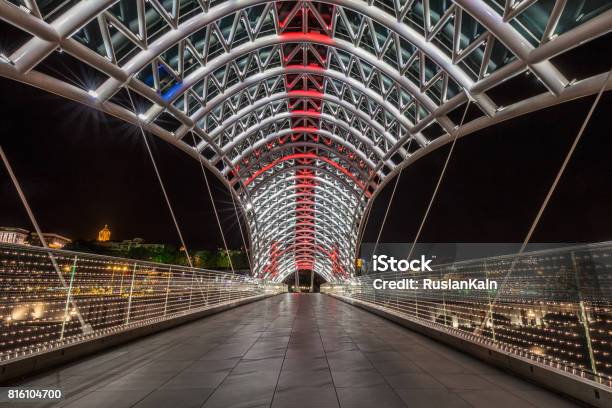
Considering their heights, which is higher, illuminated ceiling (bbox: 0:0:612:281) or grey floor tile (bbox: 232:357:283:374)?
illuminated ceiling (bbox: 0:0:612:281)

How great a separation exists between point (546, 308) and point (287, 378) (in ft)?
12.0

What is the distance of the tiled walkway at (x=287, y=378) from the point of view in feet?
10.9

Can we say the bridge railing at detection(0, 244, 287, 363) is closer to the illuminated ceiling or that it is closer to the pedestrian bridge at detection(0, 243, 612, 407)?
the pedestrian bridge at detection(0, 243, 612, 407)

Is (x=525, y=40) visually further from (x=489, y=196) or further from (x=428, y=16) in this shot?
(x=489, y=196)

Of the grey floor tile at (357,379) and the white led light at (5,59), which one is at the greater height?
the white led light at (5,59)

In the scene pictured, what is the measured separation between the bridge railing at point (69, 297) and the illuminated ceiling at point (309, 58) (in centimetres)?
892

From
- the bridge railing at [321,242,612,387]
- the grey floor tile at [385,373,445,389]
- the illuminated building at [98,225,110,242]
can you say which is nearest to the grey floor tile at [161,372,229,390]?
the grey floor tile at [385,373,445,389]

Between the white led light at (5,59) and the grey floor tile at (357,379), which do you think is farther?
the white led light at (5,59)

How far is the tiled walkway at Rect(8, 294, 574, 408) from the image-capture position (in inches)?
131

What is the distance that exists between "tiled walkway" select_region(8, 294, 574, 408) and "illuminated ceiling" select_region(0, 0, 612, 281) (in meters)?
10.7

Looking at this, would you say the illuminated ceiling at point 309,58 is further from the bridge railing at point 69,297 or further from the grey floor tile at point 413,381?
the grey floor tile at point 413,381

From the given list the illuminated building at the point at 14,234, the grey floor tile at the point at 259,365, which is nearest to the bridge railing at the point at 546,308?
the grey floor tile at the point at 259,365

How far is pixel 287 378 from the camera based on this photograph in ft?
13.2

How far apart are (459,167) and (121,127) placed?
34.9m
